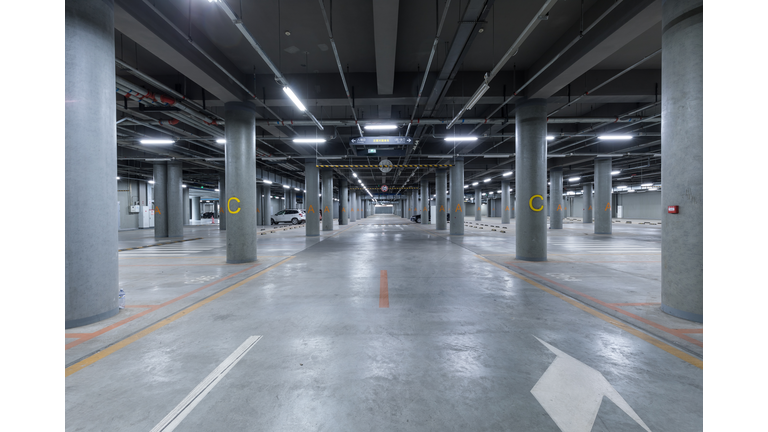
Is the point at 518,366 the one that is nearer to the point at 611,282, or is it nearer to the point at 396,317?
the point at 396,317

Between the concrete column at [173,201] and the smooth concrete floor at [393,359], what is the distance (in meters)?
14.9

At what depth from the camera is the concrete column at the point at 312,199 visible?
18.6 meters

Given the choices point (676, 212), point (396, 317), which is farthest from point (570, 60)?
point (396, 317)

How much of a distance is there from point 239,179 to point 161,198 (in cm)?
1401

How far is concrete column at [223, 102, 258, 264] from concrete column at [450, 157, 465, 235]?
43.8 ft

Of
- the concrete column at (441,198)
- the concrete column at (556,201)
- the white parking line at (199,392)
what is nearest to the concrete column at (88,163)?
the white parking line at (199,392)

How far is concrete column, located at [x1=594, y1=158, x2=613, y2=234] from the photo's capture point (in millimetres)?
18938

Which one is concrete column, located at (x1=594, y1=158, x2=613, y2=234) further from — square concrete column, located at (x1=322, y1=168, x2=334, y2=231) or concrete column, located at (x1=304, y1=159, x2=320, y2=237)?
square concrete column, located at (x1=322, y1=168, x2=334, y2=231)

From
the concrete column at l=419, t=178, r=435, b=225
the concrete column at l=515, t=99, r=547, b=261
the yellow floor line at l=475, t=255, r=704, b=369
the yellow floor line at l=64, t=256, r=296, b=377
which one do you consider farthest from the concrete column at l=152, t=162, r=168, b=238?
the concrete column at l=419, t=178, r=435, b=225

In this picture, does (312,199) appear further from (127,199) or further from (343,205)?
(127,199)

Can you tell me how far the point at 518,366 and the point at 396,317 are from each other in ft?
6.00

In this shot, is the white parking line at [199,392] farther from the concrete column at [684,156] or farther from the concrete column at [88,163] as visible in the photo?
the concrete column at [684,156]

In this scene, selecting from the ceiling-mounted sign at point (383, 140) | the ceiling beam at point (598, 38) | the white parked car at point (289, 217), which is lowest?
the white parked car at point (289, 217)

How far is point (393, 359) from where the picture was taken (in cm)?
316
